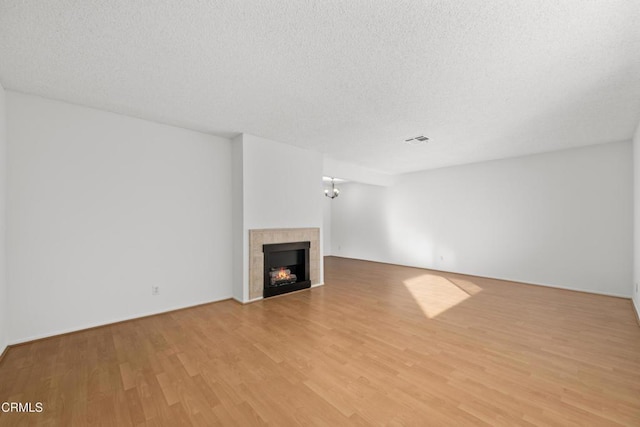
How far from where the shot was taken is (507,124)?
373 cm

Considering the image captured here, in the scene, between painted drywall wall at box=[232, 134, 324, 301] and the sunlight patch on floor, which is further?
painted drywall wall at box=[232, 134, 324, 301]

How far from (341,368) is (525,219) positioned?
5350 millimetres

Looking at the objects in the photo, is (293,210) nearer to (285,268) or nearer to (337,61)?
(285,268)

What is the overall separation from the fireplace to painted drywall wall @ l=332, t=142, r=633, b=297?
369 centimetres

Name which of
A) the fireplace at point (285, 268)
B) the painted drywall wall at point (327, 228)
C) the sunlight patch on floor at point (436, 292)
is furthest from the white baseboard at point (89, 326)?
the painted drywall wall at point (327, 228)

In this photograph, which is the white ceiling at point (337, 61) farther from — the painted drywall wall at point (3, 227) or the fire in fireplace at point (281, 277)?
the fire in fireplace at point (281, 277)

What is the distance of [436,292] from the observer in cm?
478

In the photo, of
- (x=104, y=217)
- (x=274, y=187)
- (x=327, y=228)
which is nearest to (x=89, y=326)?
(x=104, y=217)

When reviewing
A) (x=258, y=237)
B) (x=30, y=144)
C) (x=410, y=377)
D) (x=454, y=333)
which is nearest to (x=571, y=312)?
(x=454, y=333)

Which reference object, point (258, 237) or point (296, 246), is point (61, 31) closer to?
point (258, 237)

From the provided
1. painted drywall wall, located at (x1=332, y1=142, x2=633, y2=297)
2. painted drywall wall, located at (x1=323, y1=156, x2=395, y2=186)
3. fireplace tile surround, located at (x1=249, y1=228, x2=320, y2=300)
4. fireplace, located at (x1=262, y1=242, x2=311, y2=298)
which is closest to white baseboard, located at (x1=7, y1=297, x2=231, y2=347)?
fireplace tile surround, located at (x1=249, y1=228, x2=320, y2=300)

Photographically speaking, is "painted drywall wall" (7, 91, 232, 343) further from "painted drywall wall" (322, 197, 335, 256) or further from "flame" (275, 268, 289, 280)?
"painted drywall wall" (322, 197, 335, 256)

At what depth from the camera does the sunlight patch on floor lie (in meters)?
3.96

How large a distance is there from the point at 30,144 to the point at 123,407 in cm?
300
